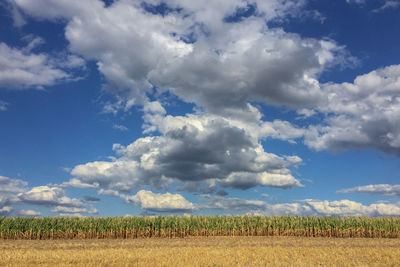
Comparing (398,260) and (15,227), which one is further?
(15,227)

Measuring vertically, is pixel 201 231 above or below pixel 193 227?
below

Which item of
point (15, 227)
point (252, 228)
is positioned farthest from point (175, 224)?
point (15, 227)

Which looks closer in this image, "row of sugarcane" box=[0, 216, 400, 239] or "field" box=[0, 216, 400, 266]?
"field" box=[0, 216, 400, 266]

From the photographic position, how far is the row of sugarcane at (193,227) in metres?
46.9

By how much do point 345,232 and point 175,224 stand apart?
24.9m

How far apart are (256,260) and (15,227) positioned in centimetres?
3717

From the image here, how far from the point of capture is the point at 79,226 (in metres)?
47.7

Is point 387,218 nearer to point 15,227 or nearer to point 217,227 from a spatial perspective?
point 217,227

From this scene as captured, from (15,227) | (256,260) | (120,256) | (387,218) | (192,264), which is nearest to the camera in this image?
(192,264)

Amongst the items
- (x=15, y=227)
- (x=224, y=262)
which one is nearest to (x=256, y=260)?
(x=224, y=262)

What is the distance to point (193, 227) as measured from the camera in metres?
50.1

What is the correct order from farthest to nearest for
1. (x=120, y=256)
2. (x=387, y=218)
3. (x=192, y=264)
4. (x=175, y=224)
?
(x=387, y=218) < (x=175, y=224) < (x=120, y=256) < (x=192, y=264)

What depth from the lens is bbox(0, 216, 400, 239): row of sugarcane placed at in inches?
1848

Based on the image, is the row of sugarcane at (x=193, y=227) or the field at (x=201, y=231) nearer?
the field at (x=201, y=231)
